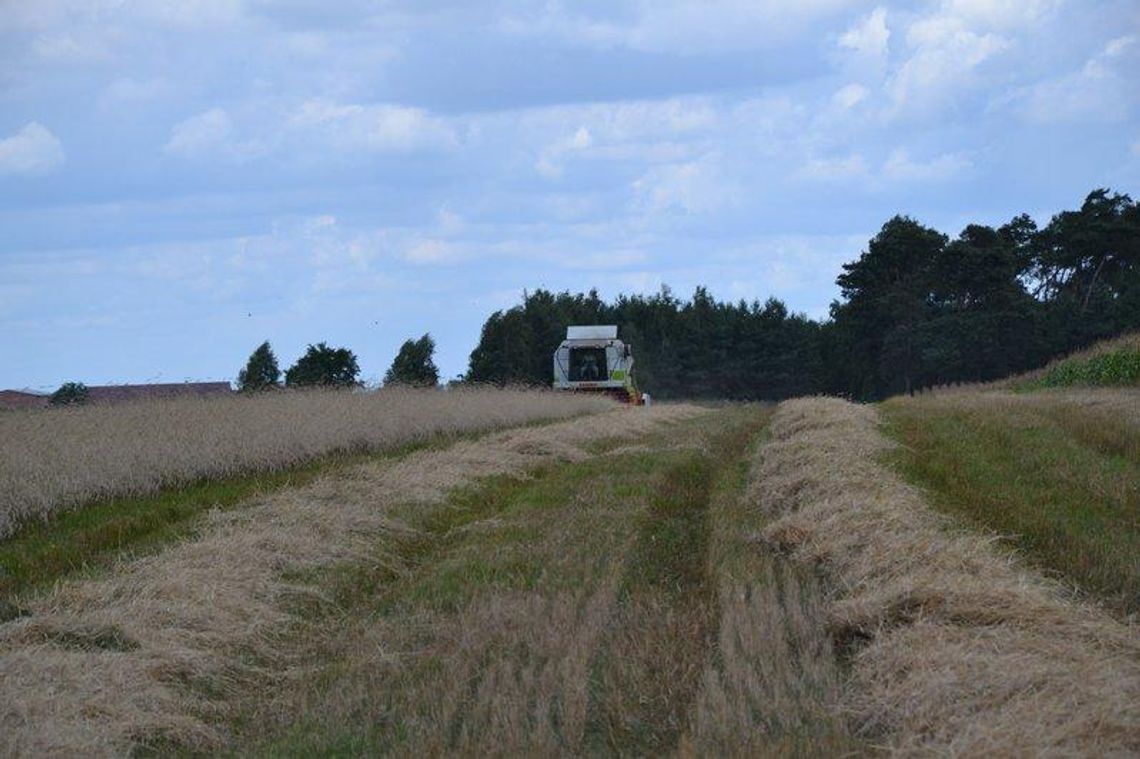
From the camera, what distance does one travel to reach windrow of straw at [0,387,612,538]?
12.5 metres

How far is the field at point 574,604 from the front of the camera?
579cm

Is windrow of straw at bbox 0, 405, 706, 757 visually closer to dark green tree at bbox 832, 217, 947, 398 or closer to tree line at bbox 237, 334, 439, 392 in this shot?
tree line at bbox 237, 334, 439, 392

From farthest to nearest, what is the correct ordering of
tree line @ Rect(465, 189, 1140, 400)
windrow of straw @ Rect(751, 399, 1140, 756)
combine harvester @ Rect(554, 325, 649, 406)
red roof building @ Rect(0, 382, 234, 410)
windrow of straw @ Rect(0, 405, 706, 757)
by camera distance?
tree line @ Rect(465, 189, 1140, 400) < combine harvester @ Rect(554, 325, 649, 406) < red roof building @ Rect(0, 382, 234, 410) < windrow of straw @ Rect(0, 405, 706, 757) < windrow of straw @ Rect(751, 399, 1140, 756)

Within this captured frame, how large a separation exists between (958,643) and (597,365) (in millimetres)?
34098

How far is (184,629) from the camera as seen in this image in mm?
7734

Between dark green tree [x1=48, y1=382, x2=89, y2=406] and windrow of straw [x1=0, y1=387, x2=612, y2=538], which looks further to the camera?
dark green tree [x1=48, y1=382, x2=89, y2=406]

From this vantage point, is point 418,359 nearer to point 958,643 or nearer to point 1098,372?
point 1098,372

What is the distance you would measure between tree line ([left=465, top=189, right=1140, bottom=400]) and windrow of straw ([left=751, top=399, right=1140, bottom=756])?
4107 cm

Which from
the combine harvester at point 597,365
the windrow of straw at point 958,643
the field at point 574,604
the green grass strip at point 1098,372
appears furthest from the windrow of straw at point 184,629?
the combine harvester at point 597,365

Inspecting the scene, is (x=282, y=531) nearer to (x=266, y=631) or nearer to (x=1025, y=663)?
(x=266, y=631)

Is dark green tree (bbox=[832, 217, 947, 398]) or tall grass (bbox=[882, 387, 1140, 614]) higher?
dark green tree (bbox=[832, 217, 947, 398])

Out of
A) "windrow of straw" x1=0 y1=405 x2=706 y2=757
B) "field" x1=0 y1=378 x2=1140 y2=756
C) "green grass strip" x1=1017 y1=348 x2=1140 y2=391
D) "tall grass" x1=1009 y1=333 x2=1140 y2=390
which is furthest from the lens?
"tall grass" x1=1009 y1=333 x2=1140 y2=390

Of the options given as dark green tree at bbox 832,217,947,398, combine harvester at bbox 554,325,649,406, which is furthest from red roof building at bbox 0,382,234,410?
dark green tree at bbox 832,217,947,398

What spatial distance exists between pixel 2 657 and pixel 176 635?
1039mm
